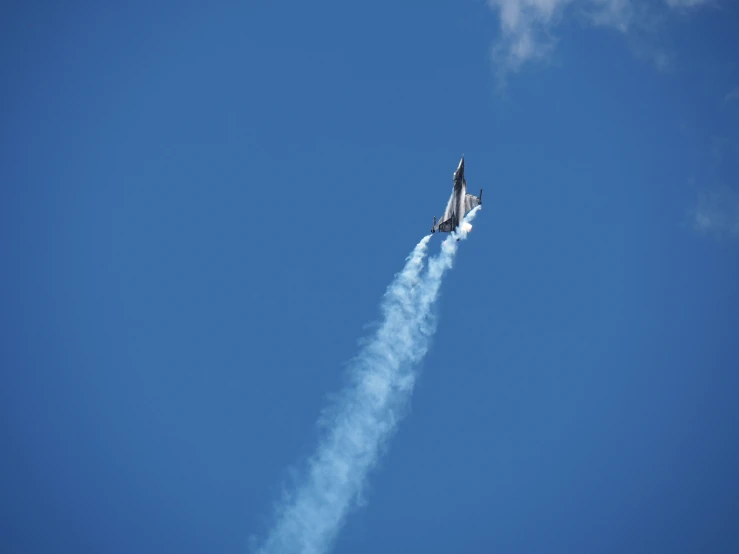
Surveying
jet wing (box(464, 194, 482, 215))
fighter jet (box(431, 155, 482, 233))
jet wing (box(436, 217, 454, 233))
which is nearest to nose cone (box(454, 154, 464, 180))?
fighter jet (box(431, 155, 482, 233))

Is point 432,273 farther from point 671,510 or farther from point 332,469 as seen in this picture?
point 671,510

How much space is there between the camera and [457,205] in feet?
197

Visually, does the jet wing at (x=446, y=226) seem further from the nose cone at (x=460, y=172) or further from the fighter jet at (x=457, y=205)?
the nose cone at (x=460, y=172)

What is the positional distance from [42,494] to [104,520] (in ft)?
53.1

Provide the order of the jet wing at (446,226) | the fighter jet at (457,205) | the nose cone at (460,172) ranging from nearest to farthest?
1. the jet wing at (446,226)
2. the fighter jet at (457,205)
3. the nose cone at (460,172)

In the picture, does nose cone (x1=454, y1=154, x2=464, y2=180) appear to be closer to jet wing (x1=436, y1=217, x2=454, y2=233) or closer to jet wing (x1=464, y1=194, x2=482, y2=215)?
jet wing (x1=464, y1=194, x2=482, y2=215)

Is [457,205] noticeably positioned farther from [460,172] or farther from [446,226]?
[460,172]

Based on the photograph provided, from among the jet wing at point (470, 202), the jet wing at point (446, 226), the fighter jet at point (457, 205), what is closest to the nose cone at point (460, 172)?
the fighter jet at point (457, 205)

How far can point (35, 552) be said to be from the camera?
3789 inches

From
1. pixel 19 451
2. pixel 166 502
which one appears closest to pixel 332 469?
pixel 166 502

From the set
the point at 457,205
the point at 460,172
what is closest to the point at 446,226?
the point at 457,205

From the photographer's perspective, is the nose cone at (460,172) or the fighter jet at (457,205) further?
the nose cone at (460,172)

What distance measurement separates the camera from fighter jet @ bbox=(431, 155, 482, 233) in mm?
59344

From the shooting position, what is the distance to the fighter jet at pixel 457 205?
195 feet
